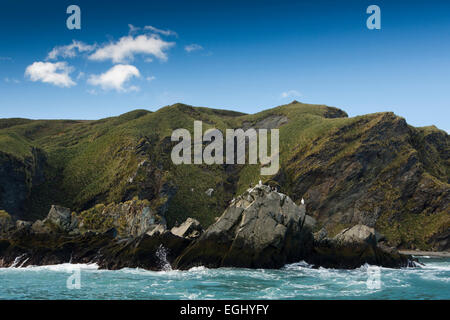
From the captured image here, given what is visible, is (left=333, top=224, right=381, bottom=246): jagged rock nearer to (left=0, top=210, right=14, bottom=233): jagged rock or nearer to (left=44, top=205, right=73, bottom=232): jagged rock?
(left=44, top=205, right=73, bottom=232): jagged rock

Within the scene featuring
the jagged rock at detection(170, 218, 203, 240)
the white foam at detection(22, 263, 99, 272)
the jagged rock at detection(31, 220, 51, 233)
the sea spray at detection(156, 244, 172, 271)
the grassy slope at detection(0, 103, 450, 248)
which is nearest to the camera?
the white foam at detection(22, 263, 99, 272)

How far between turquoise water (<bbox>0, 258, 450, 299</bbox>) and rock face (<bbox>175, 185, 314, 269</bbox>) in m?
2.24

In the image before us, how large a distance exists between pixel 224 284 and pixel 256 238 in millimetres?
14900

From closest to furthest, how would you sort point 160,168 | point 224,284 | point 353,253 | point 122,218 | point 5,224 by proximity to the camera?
point 224,284 → point 353,253 → point 5,224 → point 122,218 → point 160,168

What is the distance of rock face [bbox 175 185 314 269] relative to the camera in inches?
2165

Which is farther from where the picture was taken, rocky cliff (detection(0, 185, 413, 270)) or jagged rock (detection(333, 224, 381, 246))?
jagged rock (detection(333, 224, 381, 246))

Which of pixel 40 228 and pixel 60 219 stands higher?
pixel 60 219

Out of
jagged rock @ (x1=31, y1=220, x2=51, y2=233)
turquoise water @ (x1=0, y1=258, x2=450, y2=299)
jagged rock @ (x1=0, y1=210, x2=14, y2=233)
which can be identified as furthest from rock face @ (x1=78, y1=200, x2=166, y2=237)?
turquoise water @ (x1=0, y1=258, x2=450, y2=299)

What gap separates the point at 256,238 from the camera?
5562cm

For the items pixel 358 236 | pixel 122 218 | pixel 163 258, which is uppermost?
pixel 358 236

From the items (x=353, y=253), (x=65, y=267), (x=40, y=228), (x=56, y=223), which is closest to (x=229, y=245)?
(x=353, y=253)

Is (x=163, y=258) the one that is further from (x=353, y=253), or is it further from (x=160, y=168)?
(x=160, y=168)

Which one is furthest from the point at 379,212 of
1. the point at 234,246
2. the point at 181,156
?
the point at 234,246
